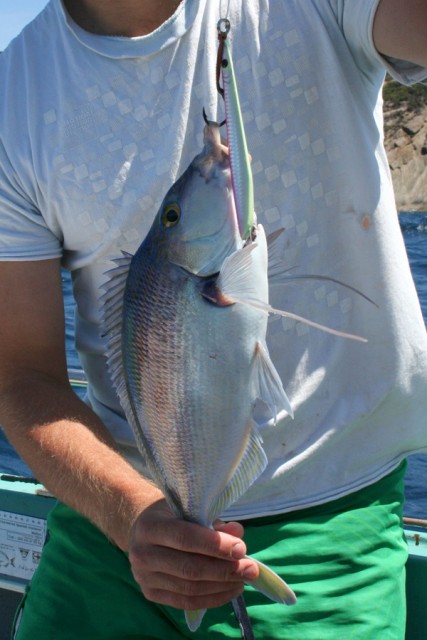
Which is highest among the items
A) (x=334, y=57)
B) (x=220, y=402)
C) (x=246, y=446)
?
(x=334, y=57)

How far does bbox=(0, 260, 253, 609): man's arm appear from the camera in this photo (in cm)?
166

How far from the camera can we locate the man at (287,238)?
2291mm

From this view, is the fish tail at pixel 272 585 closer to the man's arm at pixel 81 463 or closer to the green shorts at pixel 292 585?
the man's arm at pixel 81 463

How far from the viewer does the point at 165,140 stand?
2344 millimetres

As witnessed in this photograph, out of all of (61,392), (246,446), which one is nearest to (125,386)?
(246,446)

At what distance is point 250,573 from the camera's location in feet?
5.39

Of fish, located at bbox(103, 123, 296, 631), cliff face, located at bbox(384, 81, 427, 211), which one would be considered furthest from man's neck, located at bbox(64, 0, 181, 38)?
cliff face, located at bbox(384, 81, 427, 211)

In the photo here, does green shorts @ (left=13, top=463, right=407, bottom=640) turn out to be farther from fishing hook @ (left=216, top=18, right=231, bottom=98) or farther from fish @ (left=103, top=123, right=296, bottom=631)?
fishing hook @ (left=216, top=18, right=231, bottom=98)

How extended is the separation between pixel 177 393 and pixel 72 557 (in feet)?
3.68

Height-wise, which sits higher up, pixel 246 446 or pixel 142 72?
pixel 142 72

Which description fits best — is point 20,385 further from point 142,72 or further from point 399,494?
point 399,494

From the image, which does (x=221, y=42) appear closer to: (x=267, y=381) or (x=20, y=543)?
(x=267, y=381)

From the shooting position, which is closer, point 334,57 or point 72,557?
point 334,57

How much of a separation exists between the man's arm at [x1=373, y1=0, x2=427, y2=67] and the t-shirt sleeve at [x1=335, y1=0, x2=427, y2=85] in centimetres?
3
